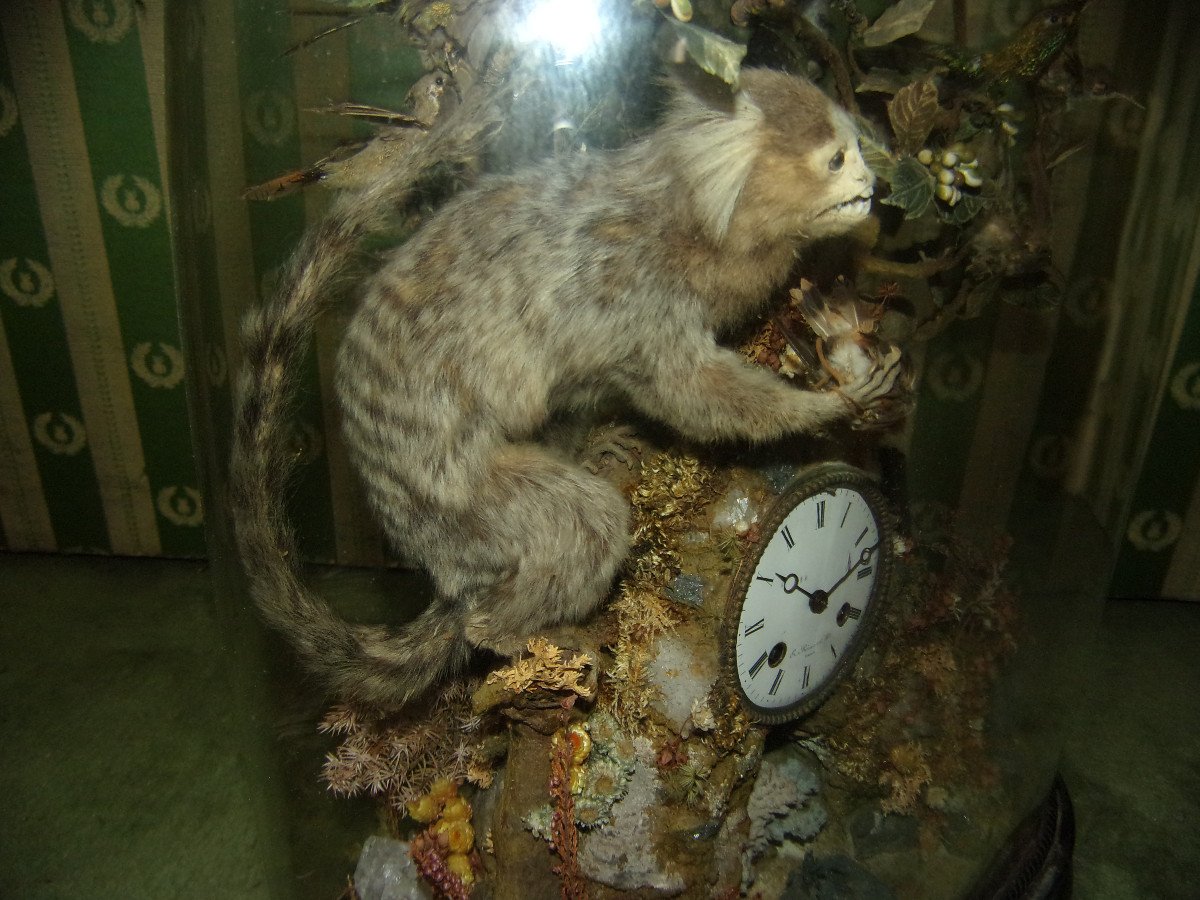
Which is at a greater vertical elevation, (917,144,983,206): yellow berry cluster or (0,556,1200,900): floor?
(917,144,983,206): yellow berry cluster

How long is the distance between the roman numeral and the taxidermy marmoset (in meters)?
0.16

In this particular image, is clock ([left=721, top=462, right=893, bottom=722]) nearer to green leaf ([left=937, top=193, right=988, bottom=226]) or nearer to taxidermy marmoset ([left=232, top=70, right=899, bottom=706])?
taxidermy marmoset ([left=232, top=70, right=899, bottom=706])

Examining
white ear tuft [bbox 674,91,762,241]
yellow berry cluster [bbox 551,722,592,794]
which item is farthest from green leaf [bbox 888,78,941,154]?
yellow berry cluster [bbox 551,722,592,794]

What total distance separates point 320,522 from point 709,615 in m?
0.41

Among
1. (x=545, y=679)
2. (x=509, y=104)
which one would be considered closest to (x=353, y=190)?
(x=509, y=104)

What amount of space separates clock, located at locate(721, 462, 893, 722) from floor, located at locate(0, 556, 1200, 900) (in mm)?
492

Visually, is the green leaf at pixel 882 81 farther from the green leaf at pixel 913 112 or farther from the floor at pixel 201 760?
the floor at pixel 201 760

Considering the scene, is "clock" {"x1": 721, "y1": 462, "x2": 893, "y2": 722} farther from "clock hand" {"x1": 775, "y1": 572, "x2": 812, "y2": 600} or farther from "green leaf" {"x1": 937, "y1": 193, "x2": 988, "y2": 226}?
"green leaf" {"x1": 937, "y1": 193, "x2": 988, "y2": 226}

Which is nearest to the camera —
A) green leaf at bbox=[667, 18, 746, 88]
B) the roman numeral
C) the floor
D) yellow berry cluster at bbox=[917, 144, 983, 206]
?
green leaf at bbox=[667, 18, 746, 88]

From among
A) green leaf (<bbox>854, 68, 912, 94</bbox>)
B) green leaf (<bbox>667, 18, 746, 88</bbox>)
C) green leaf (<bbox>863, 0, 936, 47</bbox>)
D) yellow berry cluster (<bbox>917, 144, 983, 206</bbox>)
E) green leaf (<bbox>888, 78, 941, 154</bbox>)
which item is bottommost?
yellow berry cluster (<bbox>917, 144, 983, 206</bbox>)

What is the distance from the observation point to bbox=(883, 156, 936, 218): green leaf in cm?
71

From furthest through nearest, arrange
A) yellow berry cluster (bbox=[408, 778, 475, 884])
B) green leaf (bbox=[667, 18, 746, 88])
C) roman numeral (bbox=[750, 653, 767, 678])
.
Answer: yellow berry cluster (bbox=[408, 778, 475, 884]) → roman numeral (bbox=[750, 653, 767, 678]) → green leaf (bbox=[667, 18, 746, 88])

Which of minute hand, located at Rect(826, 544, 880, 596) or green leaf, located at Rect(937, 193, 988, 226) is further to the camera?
minute hand, located at Rect(826, 544, 880, 596)

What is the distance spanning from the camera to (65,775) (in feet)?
4.64
